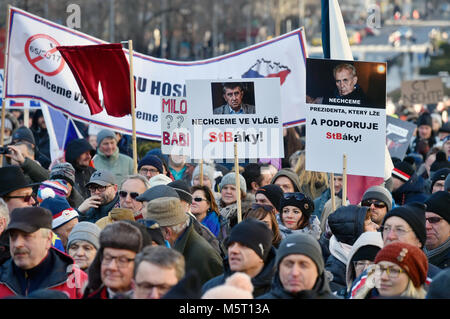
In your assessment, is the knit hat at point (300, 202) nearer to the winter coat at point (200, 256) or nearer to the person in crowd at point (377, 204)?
the person in crowd at point (377, 204)

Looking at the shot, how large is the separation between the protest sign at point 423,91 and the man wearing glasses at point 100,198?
11.4 m

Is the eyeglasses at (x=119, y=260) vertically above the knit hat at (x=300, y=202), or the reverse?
the knit hat at (x=300, y=202)

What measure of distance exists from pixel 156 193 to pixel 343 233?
1297mm

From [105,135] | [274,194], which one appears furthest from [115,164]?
[274,194]

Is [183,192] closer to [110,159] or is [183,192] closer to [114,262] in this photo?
[114,262]

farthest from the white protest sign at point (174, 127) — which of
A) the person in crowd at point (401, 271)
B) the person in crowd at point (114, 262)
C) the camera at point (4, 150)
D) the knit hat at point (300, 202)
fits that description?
the person in crowd at point (401, 271)

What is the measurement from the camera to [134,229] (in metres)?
6.07

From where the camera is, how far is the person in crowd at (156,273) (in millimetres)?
5320

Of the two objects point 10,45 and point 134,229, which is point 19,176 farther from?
point 10,45

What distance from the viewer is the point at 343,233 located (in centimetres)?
768

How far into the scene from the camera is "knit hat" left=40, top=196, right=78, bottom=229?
320 inches

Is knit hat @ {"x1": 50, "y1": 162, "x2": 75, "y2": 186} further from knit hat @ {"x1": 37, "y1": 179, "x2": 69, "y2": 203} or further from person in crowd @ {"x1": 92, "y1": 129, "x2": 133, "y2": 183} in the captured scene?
person in crowd @ {"x1": 92, "y1": 129, "x2": 133, "y2": 183}

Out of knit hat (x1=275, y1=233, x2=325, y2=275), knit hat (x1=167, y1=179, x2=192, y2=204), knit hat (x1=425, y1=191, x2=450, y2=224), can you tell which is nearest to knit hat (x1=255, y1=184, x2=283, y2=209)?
knit hat (x1=167, y1=179, x2=192, y2=204)

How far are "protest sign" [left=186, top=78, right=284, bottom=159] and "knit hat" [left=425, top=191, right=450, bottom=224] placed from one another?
1872 millimetres
